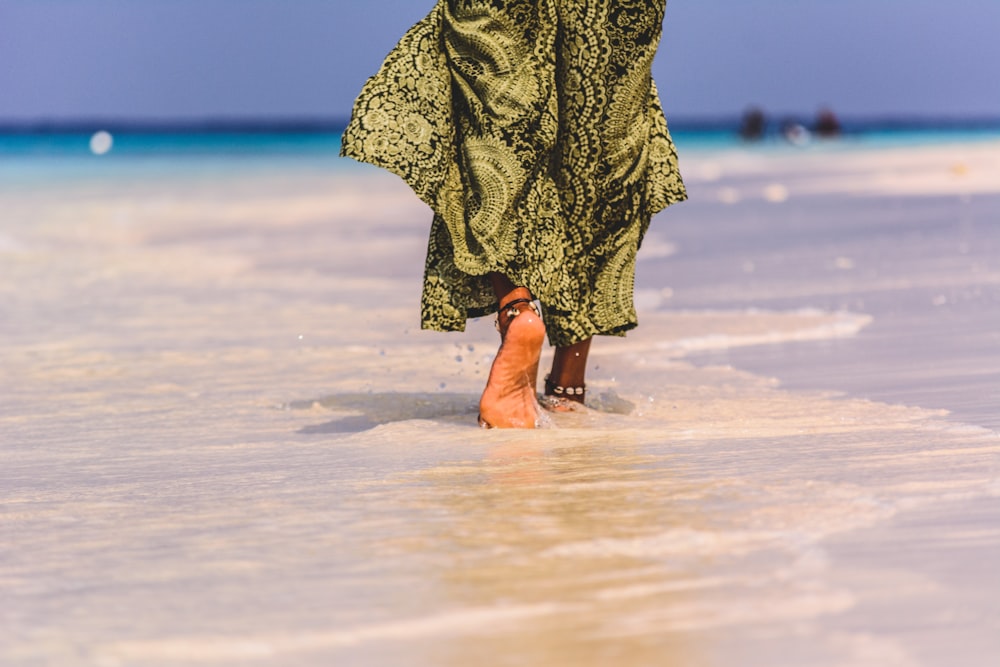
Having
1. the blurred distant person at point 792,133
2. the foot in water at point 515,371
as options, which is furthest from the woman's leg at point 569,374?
the blurred distant person at point 792,133

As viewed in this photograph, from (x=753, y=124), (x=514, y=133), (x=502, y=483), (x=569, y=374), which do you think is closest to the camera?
(x=502, y=483)

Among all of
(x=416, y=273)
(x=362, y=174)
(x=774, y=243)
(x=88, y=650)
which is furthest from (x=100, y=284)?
(x=362, y=174)

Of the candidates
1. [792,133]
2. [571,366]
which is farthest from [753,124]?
[571,366]

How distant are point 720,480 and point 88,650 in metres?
1.27

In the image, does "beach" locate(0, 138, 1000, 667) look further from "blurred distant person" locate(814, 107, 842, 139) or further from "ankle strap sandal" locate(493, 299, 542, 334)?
"blurred distant person" locate(814, 107, 842, 139)

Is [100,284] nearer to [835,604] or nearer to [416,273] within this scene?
[416,273]

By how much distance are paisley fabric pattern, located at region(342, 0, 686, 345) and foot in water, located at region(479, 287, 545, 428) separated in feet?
0.26

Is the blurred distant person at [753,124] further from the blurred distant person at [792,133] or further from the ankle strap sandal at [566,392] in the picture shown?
the ankle strap sandal at [566,392]

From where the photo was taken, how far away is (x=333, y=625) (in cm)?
216

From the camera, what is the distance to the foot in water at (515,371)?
3660 millimetres

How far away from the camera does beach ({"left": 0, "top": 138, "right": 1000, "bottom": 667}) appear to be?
2.12m

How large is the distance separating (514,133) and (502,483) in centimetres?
96

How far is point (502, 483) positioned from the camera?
120 inches

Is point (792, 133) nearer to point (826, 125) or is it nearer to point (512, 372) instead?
point (826, 125)
